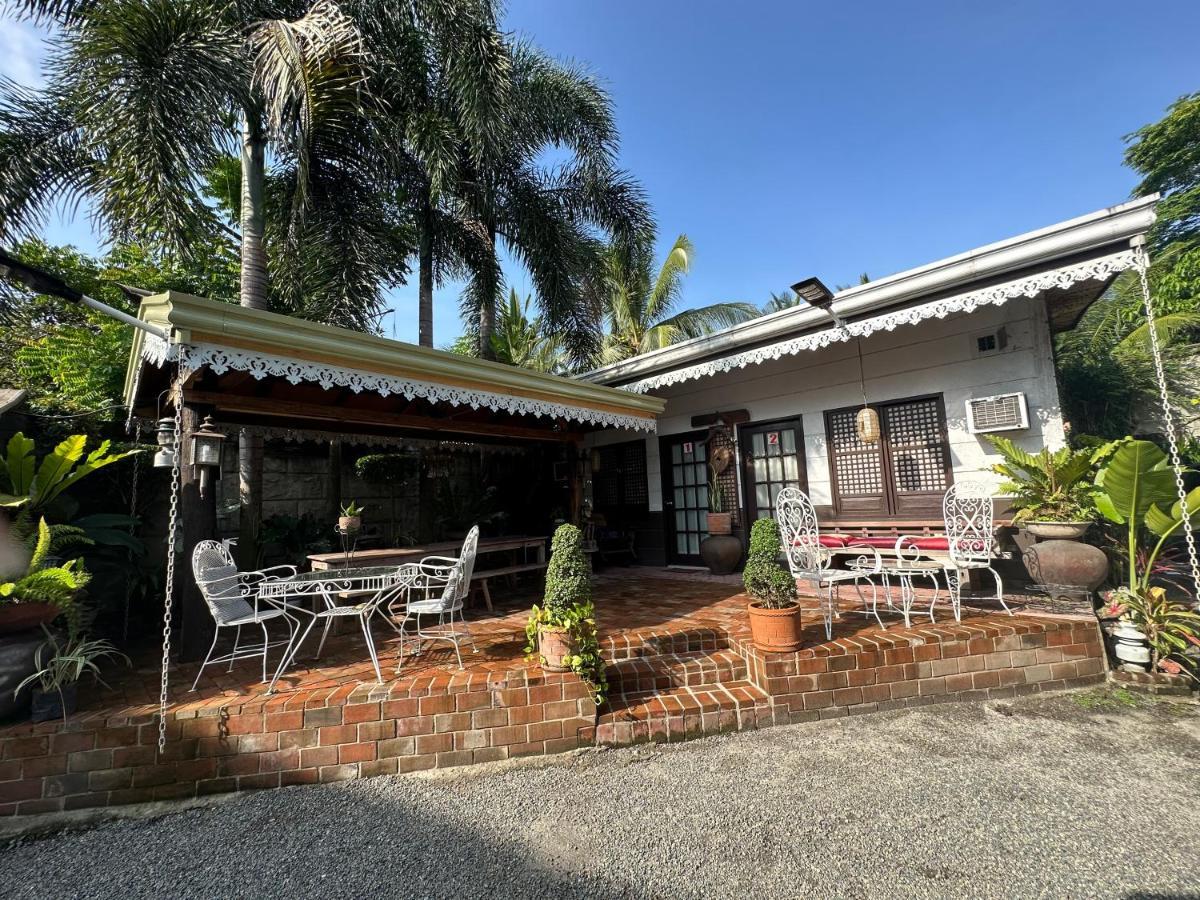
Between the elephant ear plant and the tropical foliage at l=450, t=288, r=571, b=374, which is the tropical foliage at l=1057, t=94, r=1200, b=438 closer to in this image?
the elephant ear plant

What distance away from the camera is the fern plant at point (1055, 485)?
159 inches

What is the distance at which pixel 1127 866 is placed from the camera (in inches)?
73.3

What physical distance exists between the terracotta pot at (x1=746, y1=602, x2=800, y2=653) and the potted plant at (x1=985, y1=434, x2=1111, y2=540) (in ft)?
8.66

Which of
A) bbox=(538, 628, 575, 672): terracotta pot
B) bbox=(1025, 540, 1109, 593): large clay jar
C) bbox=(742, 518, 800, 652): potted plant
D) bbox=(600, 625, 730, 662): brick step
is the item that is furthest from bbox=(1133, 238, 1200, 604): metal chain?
bbox=(538, 628, 575, 672): terracotta pot

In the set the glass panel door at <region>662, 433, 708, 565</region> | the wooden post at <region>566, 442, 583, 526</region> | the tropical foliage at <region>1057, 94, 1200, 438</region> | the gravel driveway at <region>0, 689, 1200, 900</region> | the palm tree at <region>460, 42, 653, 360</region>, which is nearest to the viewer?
the gravel driveway at <region>0, 689, 1200, 900</region>

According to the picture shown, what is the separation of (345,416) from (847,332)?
517 cm

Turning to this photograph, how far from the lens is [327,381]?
3.49 meters

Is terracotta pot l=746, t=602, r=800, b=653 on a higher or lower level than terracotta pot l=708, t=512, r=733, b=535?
lower

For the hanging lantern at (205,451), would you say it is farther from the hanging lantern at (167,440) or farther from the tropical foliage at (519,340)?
the tropical foliage at (519,340)

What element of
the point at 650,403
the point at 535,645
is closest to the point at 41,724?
the point at 535,645

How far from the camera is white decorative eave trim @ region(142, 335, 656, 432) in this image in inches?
116

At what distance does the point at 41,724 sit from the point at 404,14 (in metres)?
9.40

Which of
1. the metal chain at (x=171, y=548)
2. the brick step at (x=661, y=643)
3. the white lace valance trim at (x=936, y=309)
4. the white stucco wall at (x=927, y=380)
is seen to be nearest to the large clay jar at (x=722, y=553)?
the white stucco wall at (x=927, y=380)

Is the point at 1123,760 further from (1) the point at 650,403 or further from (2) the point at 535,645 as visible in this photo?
(1) the point at 650,403
